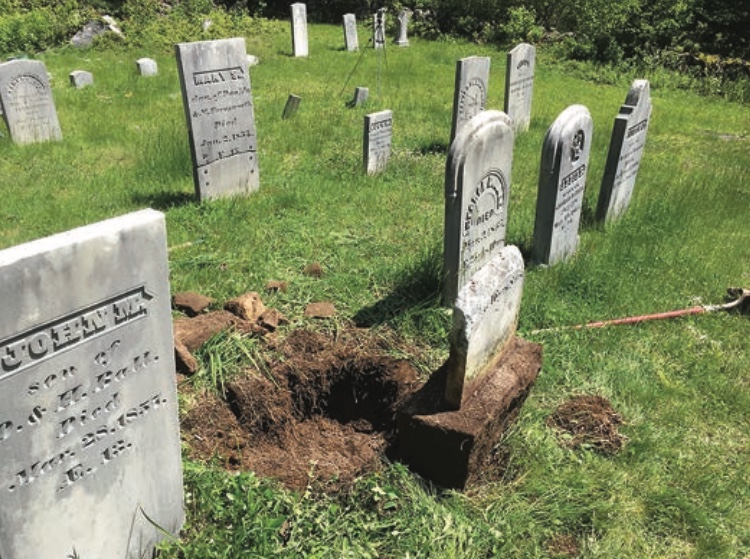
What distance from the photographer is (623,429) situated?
3527mm

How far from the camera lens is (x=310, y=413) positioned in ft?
12.4

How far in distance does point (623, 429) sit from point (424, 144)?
20.1 ft

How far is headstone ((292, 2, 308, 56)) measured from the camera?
15812 millimetres

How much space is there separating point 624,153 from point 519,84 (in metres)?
3.70

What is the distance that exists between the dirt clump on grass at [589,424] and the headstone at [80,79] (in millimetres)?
11173

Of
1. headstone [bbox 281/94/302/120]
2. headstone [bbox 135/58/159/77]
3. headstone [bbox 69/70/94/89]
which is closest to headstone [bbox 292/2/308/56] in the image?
headstone [bbox 135/58/159/77]

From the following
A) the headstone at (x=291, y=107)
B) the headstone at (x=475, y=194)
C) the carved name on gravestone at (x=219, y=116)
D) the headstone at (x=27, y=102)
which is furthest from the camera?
the headstone at (x=291, y=107)

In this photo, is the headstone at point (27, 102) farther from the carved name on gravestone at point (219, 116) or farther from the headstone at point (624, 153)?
the headstone at point (624, 153)

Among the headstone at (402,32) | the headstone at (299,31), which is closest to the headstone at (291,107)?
the headstone at (299,31)

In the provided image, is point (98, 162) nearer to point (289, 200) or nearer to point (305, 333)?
point (289, 200)

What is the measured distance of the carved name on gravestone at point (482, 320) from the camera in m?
2.78

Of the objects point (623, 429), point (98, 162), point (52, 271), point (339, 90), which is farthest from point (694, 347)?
point (339, 90)

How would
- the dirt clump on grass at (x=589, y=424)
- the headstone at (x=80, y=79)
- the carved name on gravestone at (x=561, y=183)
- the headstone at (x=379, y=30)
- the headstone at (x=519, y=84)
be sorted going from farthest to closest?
the headstone at (x=379, y=30), the headstone at (x=80, y=79), the headstone at (x=519, y=84), the carved name on gravestone at (x=561, y=183), the dirt clump on grass at (x=589, y=424)

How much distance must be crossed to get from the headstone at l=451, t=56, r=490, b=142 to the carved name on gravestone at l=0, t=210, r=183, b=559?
653cm
